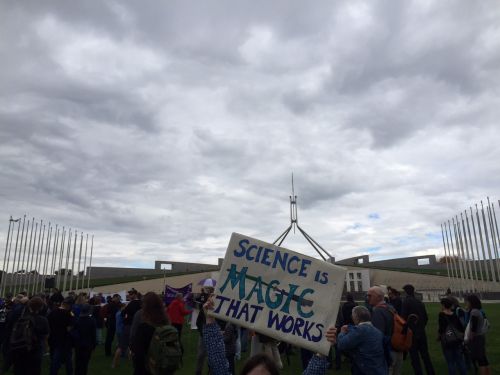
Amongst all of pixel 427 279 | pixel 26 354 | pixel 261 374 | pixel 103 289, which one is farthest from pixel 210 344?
pixel 427 279

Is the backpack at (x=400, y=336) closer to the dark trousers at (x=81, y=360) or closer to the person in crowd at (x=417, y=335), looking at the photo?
the person in crowd at (x=417, y=335)

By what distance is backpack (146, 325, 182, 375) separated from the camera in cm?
427

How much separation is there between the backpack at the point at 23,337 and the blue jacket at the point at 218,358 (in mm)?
4578

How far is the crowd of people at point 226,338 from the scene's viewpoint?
4098 millimetres

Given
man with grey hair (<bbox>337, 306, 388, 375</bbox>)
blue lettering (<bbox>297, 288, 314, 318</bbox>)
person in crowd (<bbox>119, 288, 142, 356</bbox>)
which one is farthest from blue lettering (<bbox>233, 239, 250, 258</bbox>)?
person in crowd (<bbox>119, 288, 142, 356</bbox>)

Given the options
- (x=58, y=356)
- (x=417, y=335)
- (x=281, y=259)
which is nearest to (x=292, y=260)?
(x=281, y=259)

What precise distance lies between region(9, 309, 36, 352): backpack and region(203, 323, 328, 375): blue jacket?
4.58m

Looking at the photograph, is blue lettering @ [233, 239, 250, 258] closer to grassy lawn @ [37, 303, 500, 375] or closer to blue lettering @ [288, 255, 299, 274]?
blue lettering @ [288, 255, 299, 274]

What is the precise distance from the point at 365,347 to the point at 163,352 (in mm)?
2063

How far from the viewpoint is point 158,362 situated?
427 centimetres

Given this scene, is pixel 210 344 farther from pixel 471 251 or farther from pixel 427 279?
pixel 427 279

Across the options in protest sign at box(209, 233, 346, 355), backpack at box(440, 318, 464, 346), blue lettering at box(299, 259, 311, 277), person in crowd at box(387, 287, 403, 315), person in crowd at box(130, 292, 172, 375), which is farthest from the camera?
person in crowd at box(387, 287, 403, 315)

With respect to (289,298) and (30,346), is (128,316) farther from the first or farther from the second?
(289,298)

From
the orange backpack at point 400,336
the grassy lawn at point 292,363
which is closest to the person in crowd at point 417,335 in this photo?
the grassy lawn at point 292,363
